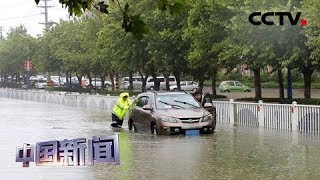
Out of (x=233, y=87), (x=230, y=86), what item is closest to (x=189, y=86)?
(x=230, y=86)

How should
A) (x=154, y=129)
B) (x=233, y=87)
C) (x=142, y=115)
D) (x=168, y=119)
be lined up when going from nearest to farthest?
(x=168, y=119), (x=154, y=129), (x=142, y=115), (x=233, y=87)

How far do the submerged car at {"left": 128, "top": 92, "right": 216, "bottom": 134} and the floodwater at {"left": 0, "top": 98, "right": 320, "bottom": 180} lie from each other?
33cm

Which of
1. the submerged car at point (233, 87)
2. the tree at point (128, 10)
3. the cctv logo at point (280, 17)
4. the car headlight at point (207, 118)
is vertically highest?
the cctv logo at point (280, 17)

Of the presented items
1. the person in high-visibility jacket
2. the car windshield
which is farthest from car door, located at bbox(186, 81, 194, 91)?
the car windshield

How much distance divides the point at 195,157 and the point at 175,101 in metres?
7.22

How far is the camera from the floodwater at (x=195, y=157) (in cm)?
1278

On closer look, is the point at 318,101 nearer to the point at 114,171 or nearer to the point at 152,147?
the point at 152,147

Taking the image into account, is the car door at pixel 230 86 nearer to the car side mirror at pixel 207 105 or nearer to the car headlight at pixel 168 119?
the car side mirror at pixel 207 105

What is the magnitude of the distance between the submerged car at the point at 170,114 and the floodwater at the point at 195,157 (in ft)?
1.09

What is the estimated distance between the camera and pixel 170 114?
21.5m

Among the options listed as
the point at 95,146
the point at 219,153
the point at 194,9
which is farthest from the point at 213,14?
the point at 95,146

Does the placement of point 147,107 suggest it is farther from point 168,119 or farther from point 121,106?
point 121,106

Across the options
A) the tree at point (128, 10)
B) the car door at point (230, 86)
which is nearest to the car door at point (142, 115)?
the tree at point (128, 10)

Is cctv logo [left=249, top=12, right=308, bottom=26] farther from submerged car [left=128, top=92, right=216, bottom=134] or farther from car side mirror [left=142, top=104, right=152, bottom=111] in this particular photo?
car side mirror [left=142, top=104, right=152, bottom=111]
